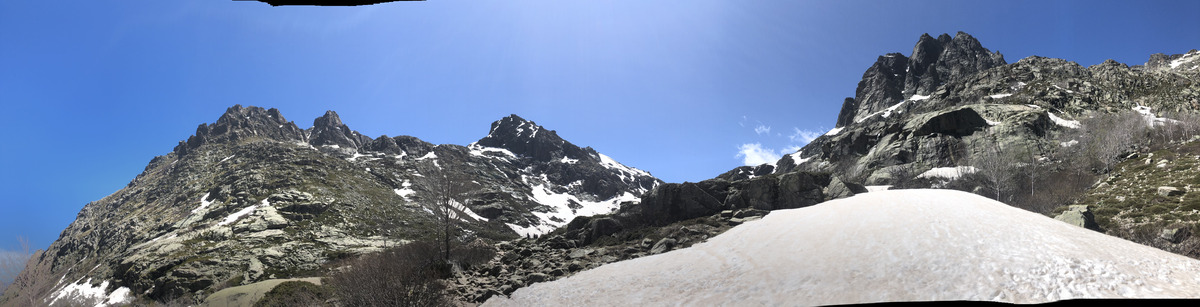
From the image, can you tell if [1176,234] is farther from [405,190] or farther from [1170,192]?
[405,190]

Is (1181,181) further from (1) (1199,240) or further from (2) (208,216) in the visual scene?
(2) (208,216)

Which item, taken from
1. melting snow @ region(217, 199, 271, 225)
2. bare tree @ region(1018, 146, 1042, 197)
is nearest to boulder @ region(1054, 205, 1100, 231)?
bare tree @ region(1018, 146, 1042, 197)

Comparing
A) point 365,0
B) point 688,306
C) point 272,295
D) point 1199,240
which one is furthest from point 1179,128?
point 272,295

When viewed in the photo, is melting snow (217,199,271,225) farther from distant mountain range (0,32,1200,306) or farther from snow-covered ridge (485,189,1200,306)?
snow-covered ridge (485,189,1200,306)

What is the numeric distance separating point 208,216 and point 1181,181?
572ft

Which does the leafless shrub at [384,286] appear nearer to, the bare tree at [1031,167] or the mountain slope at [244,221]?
the mountain slope at [244,221]

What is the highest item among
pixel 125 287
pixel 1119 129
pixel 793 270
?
pixel 1119 129

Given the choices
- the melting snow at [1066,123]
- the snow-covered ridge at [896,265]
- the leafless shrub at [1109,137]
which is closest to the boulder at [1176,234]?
the snow-covered ridge at [896,265]

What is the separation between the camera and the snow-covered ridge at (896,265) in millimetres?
13133

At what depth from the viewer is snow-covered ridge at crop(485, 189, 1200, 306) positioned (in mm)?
13133

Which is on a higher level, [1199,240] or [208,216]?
[208,216]

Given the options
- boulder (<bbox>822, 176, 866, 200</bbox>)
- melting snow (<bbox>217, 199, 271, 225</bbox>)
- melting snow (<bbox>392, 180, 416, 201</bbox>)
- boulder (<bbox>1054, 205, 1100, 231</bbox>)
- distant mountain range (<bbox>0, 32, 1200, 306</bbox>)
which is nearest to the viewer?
boulder (<bbox>1054, 205, 1100, 231</bbox>)

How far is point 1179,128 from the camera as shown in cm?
7169

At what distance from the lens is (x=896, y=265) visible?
51.0 feet
